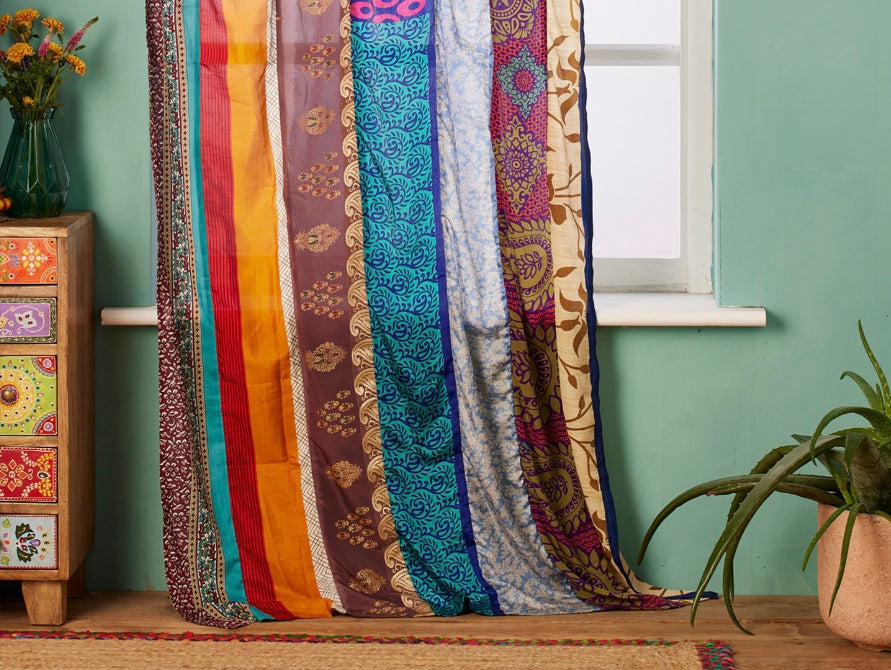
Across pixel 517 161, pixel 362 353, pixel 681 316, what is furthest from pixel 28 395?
pixel 681 316

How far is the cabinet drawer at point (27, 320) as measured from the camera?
199cm

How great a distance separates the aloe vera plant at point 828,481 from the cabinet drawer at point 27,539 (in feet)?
4.30

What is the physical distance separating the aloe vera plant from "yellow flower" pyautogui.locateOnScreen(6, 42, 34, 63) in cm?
172

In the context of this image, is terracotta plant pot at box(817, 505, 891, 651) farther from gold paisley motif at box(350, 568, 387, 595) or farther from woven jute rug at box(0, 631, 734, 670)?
gold paisley motif at box(350, 568, 387, 595)

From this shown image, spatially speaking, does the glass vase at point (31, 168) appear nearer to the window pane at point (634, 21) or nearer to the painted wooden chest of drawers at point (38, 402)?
the painted wooden chest of drawers at point (38, 402)

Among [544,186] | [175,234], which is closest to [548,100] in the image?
[544,186]

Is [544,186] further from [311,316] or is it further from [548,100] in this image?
[311,316]

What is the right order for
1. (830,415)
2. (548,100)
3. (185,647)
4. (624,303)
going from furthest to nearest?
(624,303) < (548,100) < (185,647) < (830,415)

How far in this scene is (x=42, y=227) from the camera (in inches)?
78.2

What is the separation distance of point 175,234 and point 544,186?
0.86 meters

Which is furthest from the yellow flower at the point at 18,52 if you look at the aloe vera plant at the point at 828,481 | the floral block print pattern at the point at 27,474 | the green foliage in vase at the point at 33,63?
the aloe vera plant at the point at 828,481

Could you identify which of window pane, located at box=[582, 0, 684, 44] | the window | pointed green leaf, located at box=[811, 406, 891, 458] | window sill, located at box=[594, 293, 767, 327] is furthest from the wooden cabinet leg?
window pane, located at box=[582, 0, 684, 44]

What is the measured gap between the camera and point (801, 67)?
216cm

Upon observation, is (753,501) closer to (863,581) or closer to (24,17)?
(863,581)
